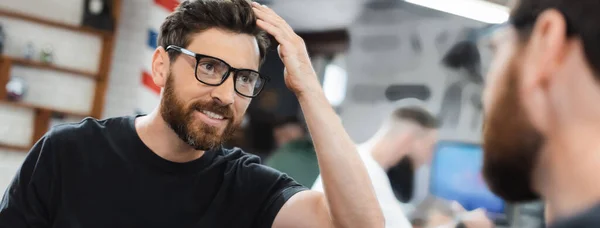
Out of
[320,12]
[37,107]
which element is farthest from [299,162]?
[320,12]

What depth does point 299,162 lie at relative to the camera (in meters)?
3.18

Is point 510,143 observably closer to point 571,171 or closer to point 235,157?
Result: point 571,171

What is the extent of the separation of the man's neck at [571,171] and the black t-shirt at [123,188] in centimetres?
90

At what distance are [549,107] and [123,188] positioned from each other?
1.06 metres

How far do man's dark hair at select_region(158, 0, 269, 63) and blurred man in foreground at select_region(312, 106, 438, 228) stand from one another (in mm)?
1174

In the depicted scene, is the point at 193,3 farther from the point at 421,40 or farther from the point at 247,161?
the point at 421,40

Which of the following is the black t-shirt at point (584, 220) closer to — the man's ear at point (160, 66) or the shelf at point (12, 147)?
the man's ear at point (160, 66)

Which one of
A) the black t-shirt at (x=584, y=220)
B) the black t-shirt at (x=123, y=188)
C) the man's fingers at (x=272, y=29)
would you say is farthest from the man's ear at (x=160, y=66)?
the black t-shirt at (x=584, y=220)

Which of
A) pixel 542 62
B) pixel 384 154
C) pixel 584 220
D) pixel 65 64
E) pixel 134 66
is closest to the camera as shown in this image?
pixel 584 220

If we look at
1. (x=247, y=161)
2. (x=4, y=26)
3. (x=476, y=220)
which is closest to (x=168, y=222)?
(x=247, y=161)

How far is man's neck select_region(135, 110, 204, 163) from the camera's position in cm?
154

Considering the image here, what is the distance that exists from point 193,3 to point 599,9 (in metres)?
1.12

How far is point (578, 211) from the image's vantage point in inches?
24.6

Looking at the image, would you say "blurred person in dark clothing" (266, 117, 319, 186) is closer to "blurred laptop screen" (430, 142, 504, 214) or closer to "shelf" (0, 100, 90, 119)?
"blurred laptop screen" (430, 142, 504, 214)
